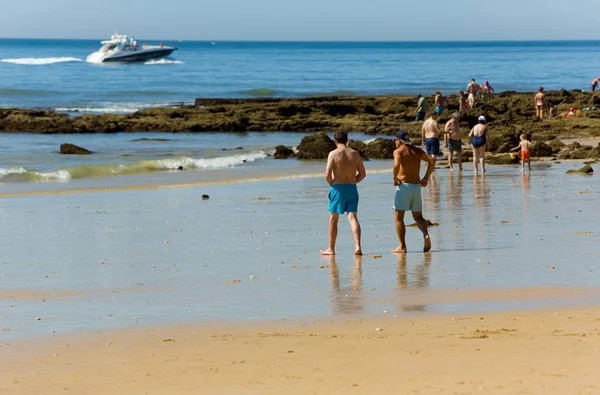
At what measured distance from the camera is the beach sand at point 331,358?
5.71 metres

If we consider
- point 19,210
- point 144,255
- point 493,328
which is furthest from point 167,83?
point 493,328

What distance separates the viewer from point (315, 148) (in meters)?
24.6

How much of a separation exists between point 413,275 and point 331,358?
311 centimetres

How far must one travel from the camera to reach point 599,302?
26.0 feet

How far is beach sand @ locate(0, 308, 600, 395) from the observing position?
5.71m

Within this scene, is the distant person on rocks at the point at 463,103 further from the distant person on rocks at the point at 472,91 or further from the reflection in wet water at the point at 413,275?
the reflection in wet water at the point at 413,275

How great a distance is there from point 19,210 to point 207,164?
915 centimetres

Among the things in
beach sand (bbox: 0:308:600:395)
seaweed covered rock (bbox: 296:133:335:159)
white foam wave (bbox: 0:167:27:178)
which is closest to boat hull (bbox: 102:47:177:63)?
seaweed covered rock (bbox: 296:133:335:159)

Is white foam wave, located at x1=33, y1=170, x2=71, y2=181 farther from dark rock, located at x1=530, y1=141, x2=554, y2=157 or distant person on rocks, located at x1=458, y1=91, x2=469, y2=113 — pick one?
distant person on rocks, located at x1=458, y1=91, x2=469, y2=113

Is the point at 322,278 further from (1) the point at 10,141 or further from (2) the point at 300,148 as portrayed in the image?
(1) the point at 10,141

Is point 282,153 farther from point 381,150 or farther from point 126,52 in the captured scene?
point 126,52

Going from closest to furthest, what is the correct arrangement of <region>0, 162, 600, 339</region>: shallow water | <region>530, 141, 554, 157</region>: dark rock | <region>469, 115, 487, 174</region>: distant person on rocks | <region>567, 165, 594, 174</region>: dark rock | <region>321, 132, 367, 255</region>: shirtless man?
1. <region>0, 162, 600, 339</region>: shallow water
2. <region>321, 132, 367, 255</region>: shirtless man
3. <region>567, 165, 594, 174</region>: dark rock
4. <region>469, 115, 487, 174</region>: distant person on rocks
5. <region>530, 141, 554, 157</region>: dark rock

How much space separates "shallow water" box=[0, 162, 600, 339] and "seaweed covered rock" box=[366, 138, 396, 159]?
7469 mm

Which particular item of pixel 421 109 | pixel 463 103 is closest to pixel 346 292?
pixel 421 109
